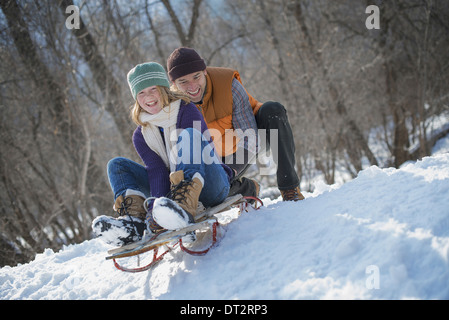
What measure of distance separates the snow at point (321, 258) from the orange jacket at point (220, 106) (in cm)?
72

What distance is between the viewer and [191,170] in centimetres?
172

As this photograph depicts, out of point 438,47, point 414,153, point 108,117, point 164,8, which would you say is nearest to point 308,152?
point 414,153

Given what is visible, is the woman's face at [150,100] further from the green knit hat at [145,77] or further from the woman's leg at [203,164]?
the woman's leg at [203,164]

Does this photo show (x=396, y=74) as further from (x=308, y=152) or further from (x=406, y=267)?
(x=406, y=267)

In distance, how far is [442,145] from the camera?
990cm

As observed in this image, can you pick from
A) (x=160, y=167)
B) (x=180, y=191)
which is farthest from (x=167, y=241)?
(x=160, y=167)

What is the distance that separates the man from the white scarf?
447 mm

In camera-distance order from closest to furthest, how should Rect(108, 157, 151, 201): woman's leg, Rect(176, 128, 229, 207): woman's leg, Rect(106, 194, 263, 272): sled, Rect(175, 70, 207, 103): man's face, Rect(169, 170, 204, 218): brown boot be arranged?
Rect(106, 194, 263, 272): sled, Rect(169, 170, 204, 218): brown boot, Rect(176, 128, 229, 207): woman's leg, Rect(108, 157, 151, 201): woman's leg, Rect(175, 70, 207, 103): man's face

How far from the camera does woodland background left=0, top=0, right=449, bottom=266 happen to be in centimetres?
507

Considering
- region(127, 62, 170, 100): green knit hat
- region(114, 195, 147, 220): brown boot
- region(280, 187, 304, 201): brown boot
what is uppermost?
region(127, 62, 170, 100): green knit hat

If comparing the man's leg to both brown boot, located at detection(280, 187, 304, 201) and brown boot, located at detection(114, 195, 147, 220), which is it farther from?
brown boot, located at detection(114, 195, 147, 220)

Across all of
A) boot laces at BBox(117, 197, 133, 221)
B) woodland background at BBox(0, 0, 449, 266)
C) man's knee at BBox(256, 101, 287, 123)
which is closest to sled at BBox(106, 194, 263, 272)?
boot laces at BBox(117, 197, 133, 221)

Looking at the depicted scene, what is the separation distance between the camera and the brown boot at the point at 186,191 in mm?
1600

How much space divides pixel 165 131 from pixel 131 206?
20.8 inches
